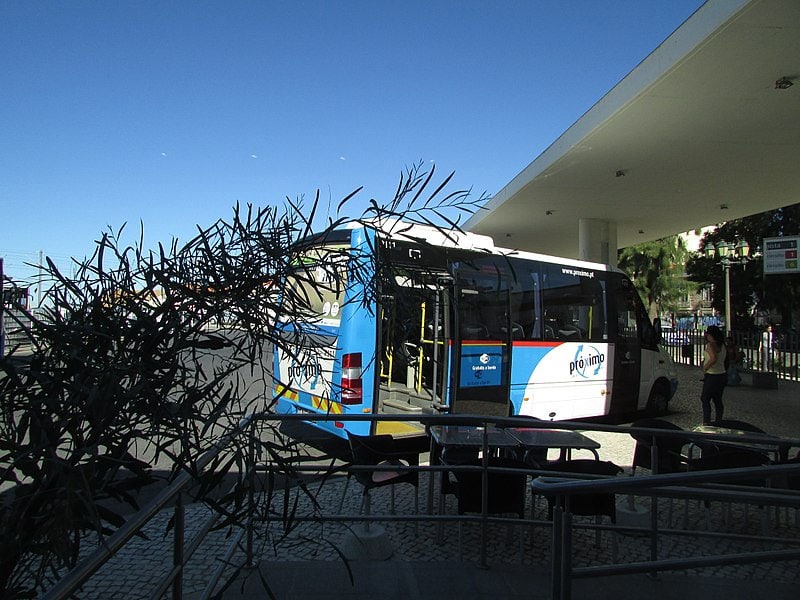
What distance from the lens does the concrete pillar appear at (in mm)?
16297

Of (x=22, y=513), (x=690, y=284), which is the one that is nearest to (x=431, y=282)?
(x=22, y=513)

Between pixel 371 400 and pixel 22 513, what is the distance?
18.6 ft

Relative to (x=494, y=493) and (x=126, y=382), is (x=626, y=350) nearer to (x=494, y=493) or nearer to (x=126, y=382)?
(x=494, y=493)

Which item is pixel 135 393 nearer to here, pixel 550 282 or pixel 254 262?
pixel 254 262

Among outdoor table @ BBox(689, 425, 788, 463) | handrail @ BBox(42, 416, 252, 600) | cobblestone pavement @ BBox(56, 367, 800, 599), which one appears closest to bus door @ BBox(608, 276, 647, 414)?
outdoor table @ BBox(689, 425, 788, 463)

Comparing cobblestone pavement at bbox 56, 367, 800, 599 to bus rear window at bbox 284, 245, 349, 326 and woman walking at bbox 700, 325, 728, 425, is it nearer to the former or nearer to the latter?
bus rear window at bbox 284, 245, 349, 326

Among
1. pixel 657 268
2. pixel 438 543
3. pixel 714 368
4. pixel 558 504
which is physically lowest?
pixel 438 543

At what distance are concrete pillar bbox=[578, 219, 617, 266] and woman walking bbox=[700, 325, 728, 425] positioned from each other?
7808 millimetres

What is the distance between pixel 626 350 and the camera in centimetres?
1026

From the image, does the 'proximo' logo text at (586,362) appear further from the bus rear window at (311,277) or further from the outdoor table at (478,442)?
the bus rear window at (311,277)

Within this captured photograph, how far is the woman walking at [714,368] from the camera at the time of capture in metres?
8.53

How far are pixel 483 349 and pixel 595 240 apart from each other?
1008 cm

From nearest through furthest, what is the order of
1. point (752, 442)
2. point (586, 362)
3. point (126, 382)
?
1. point (126, 382)
2. point (752, 442)
3. point (586, 362)

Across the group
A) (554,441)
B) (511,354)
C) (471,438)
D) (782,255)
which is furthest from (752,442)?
(782,255)
